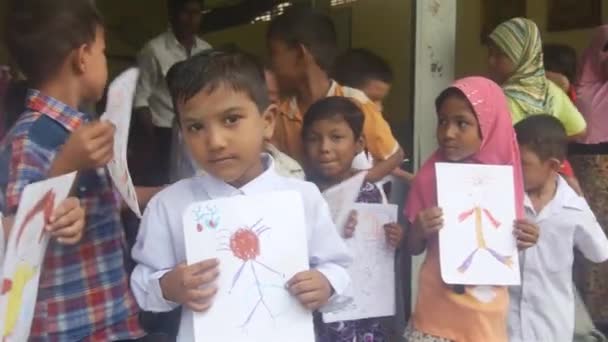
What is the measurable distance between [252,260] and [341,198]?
0.73 meters

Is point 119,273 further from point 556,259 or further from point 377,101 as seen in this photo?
point 377,101

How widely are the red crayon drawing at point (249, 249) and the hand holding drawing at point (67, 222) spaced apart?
0.30 m

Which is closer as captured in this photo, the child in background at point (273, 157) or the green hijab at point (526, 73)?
the child in background at point (273, 157)

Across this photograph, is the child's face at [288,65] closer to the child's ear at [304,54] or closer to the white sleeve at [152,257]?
the child's ear at [304,54]

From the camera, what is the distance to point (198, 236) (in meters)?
1.78

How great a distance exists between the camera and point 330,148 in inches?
103

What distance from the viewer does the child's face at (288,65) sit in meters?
2.80

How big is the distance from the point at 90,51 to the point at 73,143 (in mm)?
288

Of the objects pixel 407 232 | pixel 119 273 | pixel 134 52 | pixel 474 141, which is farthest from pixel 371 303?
pixel 134 52

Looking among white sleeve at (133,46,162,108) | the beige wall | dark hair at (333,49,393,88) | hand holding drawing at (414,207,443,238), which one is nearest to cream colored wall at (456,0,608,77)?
the beige wall

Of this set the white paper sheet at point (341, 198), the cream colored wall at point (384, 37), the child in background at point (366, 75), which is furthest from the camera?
the cream colored wall at point (384, 37)

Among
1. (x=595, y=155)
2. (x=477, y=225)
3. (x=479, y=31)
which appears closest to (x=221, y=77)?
(x=477, y=225)

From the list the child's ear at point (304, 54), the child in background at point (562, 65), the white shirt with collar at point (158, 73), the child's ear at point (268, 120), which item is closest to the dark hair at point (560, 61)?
the child in background at point (562, 65)

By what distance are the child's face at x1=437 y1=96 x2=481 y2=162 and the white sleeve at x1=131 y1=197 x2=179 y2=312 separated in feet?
3.28
